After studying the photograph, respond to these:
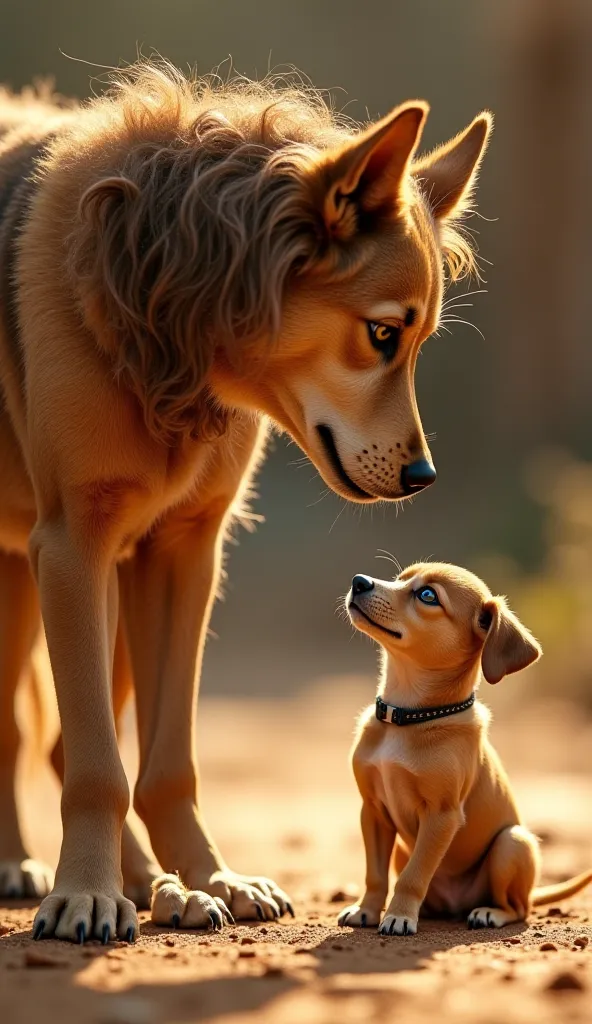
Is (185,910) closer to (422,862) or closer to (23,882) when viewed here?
(422,862)

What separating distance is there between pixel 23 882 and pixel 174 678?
95 cm

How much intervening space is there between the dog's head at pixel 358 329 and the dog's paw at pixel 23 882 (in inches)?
74.4

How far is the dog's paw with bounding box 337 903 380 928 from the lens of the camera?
419 cm

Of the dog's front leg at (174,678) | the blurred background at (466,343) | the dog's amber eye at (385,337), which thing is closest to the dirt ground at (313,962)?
the dog's front leg at (174,678)

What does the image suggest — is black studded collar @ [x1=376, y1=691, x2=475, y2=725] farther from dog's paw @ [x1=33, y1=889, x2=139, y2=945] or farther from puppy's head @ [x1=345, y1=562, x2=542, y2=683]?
dog's paw @ [x1=33, y1=889, x2=139, y2=945]

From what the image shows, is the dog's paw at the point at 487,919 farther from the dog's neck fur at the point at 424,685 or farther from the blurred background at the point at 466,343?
the blurred background at the point at 466,343

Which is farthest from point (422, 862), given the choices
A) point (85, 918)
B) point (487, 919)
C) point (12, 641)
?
point (12, 641)

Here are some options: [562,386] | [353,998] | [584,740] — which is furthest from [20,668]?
[562,386]

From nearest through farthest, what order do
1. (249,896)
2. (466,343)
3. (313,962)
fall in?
(313,962) → (249,896) → (466,343)

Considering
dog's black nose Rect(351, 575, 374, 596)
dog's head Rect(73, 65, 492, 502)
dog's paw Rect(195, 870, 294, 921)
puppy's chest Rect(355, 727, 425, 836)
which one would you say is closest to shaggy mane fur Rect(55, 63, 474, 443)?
dog's head Rect(73, 65, 492, 502)

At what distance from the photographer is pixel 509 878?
425 cm

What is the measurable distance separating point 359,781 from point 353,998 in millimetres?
1310

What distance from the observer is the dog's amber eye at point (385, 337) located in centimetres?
404

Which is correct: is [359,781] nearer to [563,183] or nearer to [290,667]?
[290,667]
